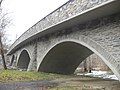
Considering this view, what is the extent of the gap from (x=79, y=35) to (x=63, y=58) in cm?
895

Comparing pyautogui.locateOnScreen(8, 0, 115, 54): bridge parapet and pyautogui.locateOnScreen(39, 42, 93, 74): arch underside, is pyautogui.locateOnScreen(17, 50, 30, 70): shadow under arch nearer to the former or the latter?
pyautogui.locateOnScreen(39, 42, 93, 74): arch underside

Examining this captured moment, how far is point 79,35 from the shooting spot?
15.3 metres

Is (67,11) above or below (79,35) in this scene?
above

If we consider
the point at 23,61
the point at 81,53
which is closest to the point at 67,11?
the point at 81,53

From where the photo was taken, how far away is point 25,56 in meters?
42.4

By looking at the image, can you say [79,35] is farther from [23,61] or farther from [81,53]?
[23,61]

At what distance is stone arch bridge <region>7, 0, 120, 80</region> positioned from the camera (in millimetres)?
11266

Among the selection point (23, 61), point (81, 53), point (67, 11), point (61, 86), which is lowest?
point (61, 86)

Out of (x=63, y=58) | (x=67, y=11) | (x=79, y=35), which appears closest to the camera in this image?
(x=67, y=11)

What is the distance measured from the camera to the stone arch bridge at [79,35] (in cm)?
1127

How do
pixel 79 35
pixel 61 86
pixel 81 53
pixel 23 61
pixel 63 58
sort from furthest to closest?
pixel 23 61, pixel 63 58, pixel 81 53, pixel 79 35, pixel 61 86

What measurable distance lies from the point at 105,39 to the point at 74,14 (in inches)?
87.4

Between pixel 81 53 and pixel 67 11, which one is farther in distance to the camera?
pixel 81 53

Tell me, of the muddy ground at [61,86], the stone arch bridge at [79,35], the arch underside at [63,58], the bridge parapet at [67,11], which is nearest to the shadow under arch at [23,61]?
the stone arch bridge at [79,35]
